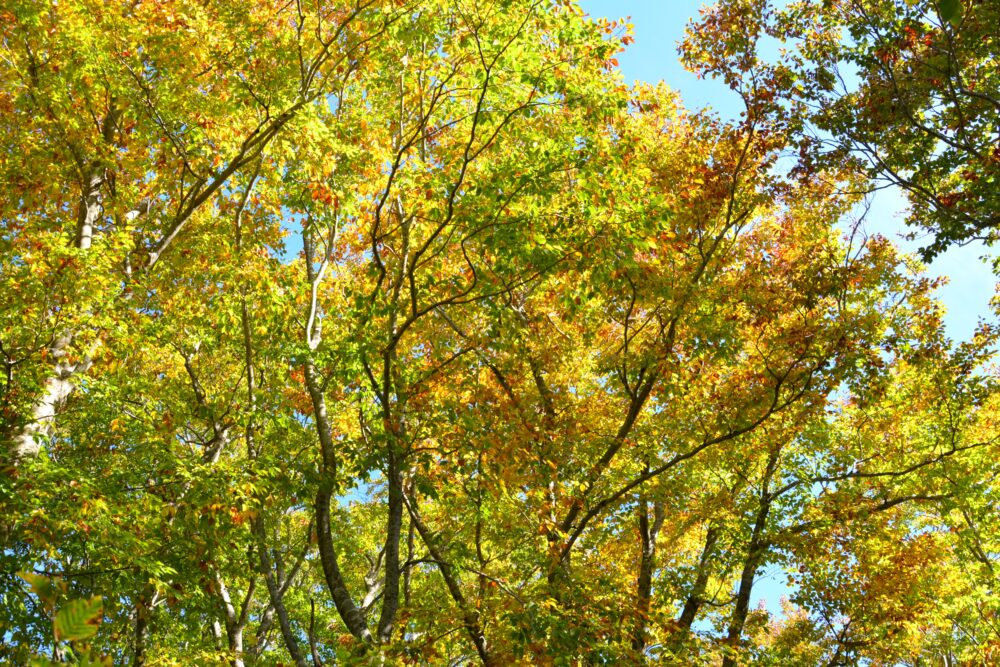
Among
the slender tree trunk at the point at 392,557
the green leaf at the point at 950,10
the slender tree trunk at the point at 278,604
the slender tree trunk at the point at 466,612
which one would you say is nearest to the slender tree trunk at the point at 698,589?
the slender tree trunk at the point at 466,612

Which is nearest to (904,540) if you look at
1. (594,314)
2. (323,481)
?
(594,314)

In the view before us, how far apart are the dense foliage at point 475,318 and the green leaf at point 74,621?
191 inches

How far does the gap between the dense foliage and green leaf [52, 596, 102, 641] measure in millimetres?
4859

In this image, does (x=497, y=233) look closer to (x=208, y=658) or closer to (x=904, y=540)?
(x=208, y=658)

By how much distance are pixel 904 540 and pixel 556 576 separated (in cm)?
972

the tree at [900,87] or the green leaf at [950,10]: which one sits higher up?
the tree at [900,87]

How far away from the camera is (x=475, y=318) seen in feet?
44.4

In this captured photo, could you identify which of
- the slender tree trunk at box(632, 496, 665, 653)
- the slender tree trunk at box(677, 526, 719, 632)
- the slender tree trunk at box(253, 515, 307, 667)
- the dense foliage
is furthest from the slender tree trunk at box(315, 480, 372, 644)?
the slender tree trunk at box(677, 526, 719, 632)

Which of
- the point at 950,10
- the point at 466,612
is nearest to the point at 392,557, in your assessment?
the point at 466,612

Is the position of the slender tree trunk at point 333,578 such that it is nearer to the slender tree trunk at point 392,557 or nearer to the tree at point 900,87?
the slender tree trunk at point 392,557

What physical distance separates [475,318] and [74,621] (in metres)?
12.1

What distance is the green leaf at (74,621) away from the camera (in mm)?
1483

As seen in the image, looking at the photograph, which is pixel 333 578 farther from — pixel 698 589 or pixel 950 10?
pixel 950 10

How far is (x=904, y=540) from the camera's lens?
15156mm
